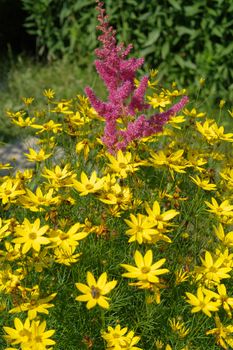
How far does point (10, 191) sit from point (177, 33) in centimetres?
364

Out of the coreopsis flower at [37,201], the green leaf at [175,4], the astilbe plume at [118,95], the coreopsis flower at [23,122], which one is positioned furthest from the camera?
the green leaf at [175,4]

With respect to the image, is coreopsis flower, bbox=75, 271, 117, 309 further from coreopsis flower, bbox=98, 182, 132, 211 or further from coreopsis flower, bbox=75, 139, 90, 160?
coreopsis flower, bbox=75, 139, 90, 160

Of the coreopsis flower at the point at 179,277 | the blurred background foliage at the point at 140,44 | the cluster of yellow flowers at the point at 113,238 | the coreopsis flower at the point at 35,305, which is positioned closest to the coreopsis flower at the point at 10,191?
the cluster of yellow flowers at the point at 113,238

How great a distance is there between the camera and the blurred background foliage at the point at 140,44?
508 cm

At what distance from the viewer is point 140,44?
18.2 feet

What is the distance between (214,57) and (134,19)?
1023mm

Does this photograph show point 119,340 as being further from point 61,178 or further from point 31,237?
point 61,178

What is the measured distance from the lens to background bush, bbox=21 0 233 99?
5.04 metres

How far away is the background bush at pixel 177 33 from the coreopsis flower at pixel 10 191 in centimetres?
312

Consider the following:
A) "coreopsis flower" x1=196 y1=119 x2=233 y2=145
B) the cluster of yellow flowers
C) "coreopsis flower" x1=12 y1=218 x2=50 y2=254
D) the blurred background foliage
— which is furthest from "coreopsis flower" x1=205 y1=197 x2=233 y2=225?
the blurred background foliage

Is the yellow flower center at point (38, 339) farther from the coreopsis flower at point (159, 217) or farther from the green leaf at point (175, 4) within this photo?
the green leaf at point (175, 4)

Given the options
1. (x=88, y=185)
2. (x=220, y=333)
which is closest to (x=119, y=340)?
(x=220, y=333)

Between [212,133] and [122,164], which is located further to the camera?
[212,133]

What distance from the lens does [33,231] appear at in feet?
6.12
